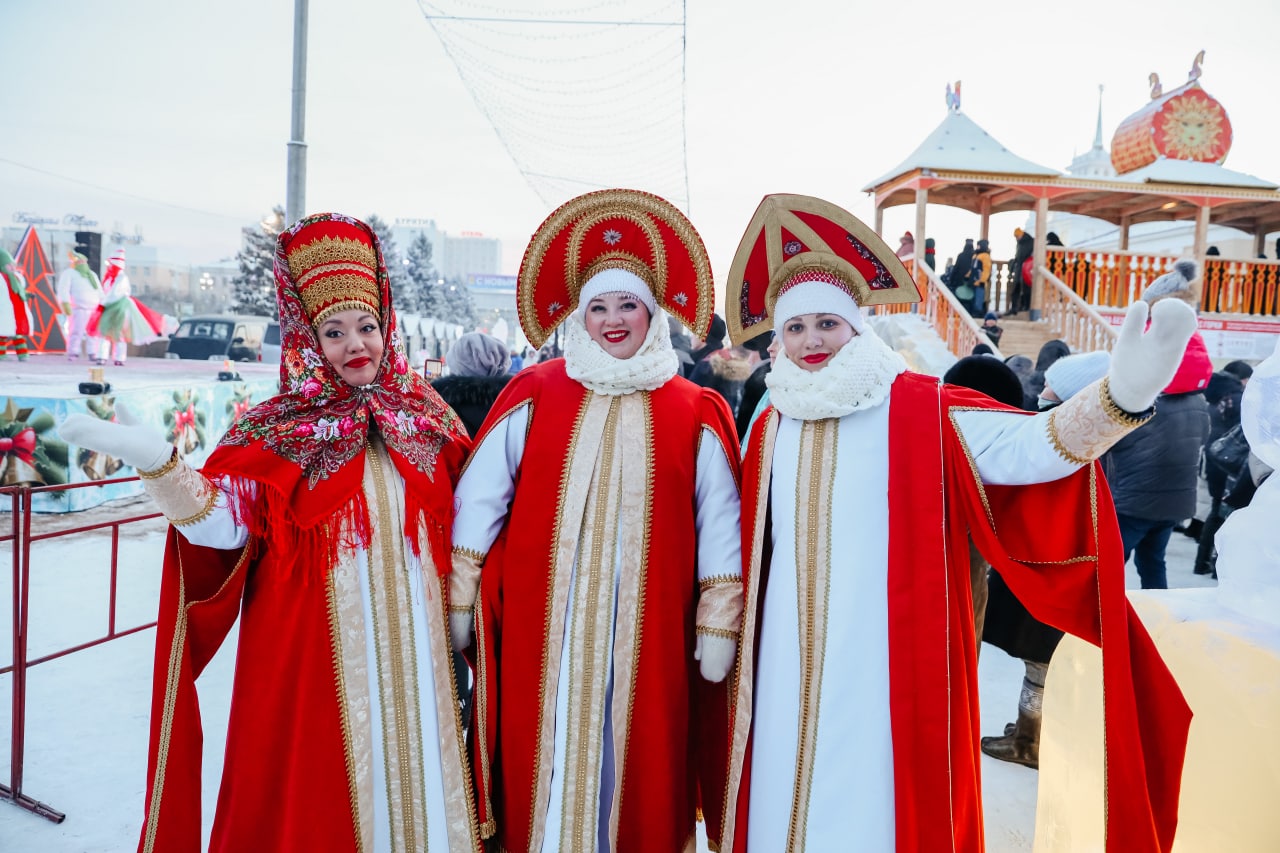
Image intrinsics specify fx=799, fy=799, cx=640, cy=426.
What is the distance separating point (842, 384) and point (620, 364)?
626 millimetres

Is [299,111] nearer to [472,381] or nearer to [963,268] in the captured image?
[472,381]

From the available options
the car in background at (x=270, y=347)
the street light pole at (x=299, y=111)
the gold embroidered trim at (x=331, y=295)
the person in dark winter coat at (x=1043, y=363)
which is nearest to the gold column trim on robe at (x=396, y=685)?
the gold embroidered trim at (x=331, y=295)

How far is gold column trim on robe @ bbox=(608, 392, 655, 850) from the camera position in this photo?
2215 millimetres

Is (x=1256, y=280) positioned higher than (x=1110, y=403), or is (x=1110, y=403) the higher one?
(x=1256, y=280)

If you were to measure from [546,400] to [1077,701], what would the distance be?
5.93ft

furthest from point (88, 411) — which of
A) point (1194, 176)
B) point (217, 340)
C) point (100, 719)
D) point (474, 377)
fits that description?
point (1194, 176)

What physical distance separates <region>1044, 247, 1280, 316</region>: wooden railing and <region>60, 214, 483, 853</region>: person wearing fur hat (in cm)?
1277

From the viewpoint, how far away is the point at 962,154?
39.9 ft

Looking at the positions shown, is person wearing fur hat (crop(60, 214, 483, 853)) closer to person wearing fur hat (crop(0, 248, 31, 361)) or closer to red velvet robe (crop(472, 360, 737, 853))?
red velvet robe (crop(472, 360, 737, 853))

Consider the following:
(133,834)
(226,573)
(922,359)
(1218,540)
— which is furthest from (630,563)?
(922,359)

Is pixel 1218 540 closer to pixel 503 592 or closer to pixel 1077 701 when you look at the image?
pixel 1077 701

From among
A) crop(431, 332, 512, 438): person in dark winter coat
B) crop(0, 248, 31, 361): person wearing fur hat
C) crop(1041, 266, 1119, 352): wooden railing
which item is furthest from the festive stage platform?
crop(1041, 266, 1119, 352): wooden railing

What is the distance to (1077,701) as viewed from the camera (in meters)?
2.35

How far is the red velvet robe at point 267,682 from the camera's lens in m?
2.04
